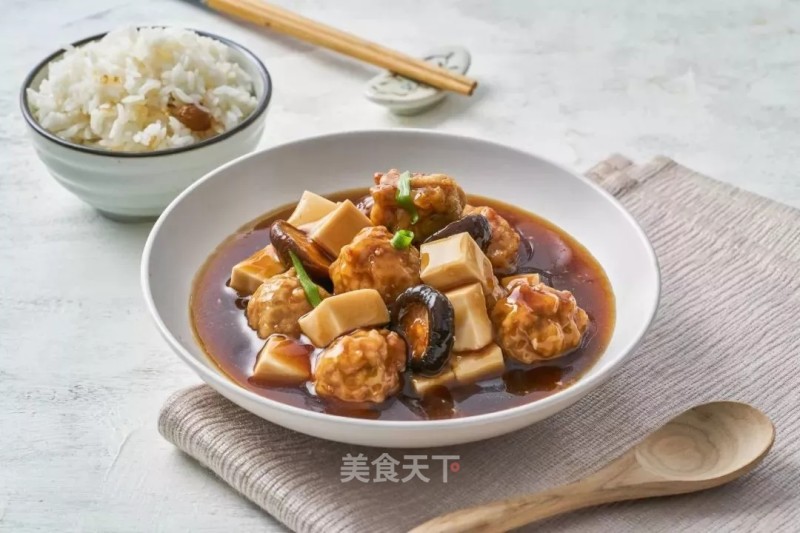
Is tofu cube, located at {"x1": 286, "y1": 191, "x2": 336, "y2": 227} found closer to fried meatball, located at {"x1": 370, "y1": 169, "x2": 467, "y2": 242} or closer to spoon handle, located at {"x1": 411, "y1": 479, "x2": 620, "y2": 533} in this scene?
fried meatball, located at {"x1": 370, "y1": 169, "x2": 467, "y2": 242}

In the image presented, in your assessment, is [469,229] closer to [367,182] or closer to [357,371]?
[357,371]

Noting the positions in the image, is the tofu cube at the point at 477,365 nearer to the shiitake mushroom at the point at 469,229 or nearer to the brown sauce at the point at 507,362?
the brown sauce at the point at 507,362

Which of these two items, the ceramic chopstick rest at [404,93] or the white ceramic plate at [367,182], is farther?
the ceramic chopstick rest at [404,93]

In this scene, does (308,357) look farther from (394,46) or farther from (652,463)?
(394,46)

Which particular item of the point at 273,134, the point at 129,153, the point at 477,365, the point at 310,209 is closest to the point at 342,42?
the point at 273,134

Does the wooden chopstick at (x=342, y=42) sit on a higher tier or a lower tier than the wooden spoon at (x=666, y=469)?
lower

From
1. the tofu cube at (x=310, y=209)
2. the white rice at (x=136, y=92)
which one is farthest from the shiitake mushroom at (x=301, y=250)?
the white rice at (x=136, y=92)

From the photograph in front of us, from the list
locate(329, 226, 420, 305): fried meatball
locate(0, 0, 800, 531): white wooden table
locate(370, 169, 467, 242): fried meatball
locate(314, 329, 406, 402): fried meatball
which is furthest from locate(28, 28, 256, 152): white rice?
locate(314, 329, 406, 402): fried meatball
